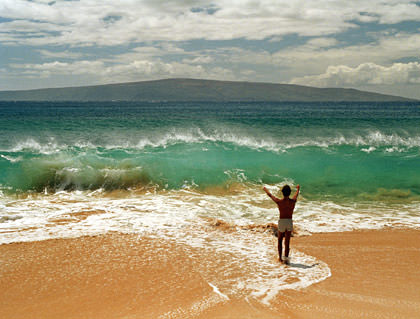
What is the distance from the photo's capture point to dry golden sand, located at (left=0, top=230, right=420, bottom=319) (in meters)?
4.42

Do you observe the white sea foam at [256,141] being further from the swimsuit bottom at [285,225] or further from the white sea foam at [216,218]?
the swimsuit bottom at [285,225]

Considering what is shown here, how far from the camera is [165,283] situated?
205 inches

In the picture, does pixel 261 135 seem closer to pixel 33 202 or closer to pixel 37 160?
pixel 37 160

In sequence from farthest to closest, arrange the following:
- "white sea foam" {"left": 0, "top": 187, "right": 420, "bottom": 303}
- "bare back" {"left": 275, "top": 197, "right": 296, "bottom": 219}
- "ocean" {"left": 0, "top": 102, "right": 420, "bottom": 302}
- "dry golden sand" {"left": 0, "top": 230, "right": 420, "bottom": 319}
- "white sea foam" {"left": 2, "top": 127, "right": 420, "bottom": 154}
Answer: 1. "white sea foam" {"left": 2, "top": 127, "right": 420, "bottom": 154}
2. "ocean" {"left": 0, "top": 102, "right": 420, "bottom": 302}
3. "bare back" {"left": 275, "top": 197, "right": 296, "bottom": 219}
4. "white sea foam" {"left": 0, "top": 187, "right": 420, "bottom": 303}
5. "dry golden sand" {"left": 0, "top": 230, "right": 420, "bottom": 319}

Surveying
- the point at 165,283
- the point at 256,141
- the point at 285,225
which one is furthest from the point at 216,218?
the point at 256,141

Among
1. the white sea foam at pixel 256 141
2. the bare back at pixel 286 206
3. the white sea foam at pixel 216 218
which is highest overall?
the bare back at pixel 286 206

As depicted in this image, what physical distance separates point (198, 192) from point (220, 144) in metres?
Result: 8.02

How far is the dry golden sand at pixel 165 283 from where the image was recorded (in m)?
4.42

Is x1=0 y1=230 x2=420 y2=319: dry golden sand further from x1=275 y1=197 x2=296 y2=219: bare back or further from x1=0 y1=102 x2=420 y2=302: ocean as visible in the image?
x1=275 y1=197 x2=296 y2=219: bare back

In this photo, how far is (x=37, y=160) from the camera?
15.4 meters

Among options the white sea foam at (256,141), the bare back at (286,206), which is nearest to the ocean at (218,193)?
the white sea foam at (256,141)

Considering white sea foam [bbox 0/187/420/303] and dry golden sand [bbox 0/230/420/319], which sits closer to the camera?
dry golden sand [bbox 0/230/420/319]

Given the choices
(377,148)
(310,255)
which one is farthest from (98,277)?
(377,148)

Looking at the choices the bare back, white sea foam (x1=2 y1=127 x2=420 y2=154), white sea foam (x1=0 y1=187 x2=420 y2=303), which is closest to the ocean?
white sea foam (x1=0 y1=187 x2=420 y2=303)
